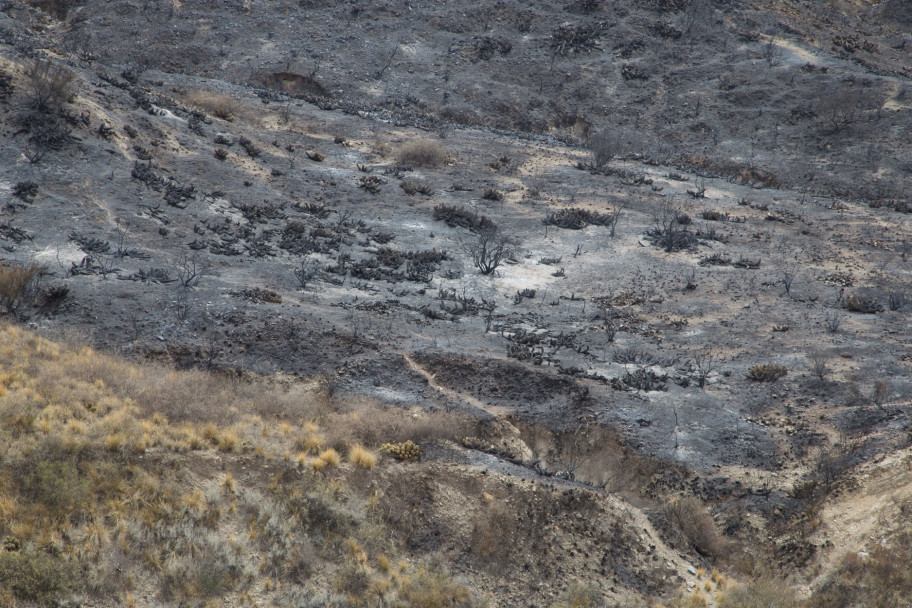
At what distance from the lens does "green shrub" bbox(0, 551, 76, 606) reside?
7.33 m

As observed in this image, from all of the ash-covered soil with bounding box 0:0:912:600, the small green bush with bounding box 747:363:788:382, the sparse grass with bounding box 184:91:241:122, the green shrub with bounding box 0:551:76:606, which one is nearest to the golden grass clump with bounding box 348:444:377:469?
the ash-covered soil with bounding box 0:0:912:600

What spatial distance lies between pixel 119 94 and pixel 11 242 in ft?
42.3

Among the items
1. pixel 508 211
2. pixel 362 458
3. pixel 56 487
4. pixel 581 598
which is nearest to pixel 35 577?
pixel 56 487

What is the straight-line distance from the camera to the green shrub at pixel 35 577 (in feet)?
24.1

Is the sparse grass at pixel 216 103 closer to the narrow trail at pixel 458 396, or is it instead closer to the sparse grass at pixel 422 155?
the sparse grass at pixel 422 155

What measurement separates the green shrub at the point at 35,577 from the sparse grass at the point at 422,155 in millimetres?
24332

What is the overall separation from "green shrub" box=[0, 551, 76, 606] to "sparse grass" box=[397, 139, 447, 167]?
79.8ft

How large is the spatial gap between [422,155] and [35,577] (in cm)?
2495

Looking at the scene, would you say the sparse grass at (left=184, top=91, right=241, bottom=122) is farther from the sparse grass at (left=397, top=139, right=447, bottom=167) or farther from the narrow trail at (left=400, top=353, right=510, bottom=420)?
the narrow trail at (left=400, top=353, right=510, bottom=420)

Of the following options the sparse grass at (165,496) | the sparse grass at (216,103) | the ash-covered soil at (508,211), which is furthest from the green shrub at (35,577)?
the sparse grass at (216,103)

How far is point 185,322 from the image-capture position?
14070 millimetres

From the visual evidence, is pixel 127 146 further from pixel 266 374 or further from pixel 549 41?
pixel 549 41

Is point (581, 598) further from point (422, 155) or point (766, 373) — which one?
point (422, 155)

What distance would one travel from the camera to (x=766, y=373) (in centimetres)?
1406
